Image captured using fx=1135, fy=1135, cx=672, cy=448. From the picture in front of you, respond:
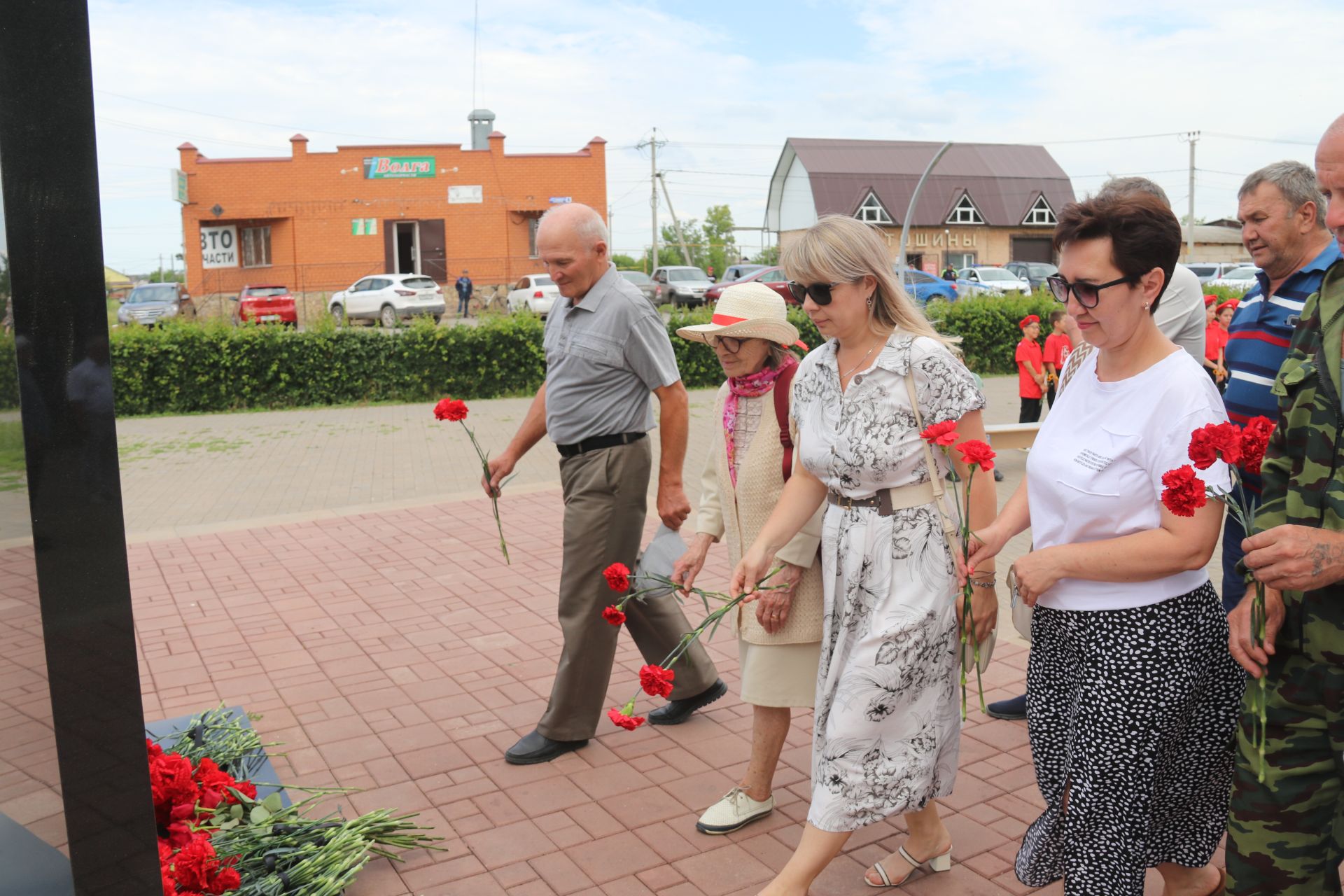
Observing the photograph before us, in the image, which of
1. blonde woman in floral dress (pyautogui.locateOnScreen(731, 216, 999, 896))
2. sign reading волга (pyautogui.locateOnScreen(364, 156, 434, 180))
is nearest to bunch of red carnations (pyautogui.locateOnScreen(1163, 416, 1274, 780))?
blonde woman in floral dress (pyautogui.locateOnScreen(731, 216, 999, 896))

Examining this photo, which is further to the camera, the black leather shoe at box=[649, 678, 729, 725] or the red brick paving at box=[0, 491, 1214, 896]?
the black leather shoe at box=[649, 678, 729, 725]

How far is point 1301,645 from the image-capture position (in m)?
2.27

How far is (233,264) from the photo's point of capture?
39.3 metres

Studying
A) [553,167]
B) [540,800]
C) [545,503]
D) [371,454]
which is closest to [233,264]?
[553,167]

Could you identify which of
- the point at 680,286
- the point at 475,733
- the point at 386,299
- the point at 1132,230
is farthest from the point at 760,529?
the point at 680,286

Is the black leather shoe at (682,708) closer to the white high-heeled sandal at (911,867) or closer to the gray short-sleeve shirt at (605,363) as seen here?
the gray short-sleeve shirt at (605,363)

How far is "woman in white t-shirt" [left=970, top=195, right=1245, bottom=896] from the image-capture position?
8.02 feet

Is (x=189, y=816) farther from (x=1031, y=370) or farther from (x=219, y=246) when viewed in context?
(x=219, y=246)

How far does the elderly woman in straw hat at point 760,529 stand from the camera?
3443 mm

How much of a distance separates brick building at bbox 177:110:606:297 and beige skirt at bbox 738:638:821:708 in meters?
36.1

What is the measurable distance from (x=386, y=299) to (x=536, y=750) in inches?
1210

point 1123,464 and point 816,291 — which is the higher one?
point 816,291

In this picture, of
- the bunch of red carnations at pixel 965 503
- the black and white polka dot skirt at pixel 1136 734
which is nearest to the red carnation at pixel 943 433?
Result: the bunch of red carnations at pixel 965 503

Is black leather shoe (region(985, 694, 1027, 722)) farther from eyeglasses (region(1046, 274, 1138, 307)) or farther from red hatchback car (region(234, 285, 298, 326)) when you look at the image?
red hatchback car (region(234, 285, 298, 326))
